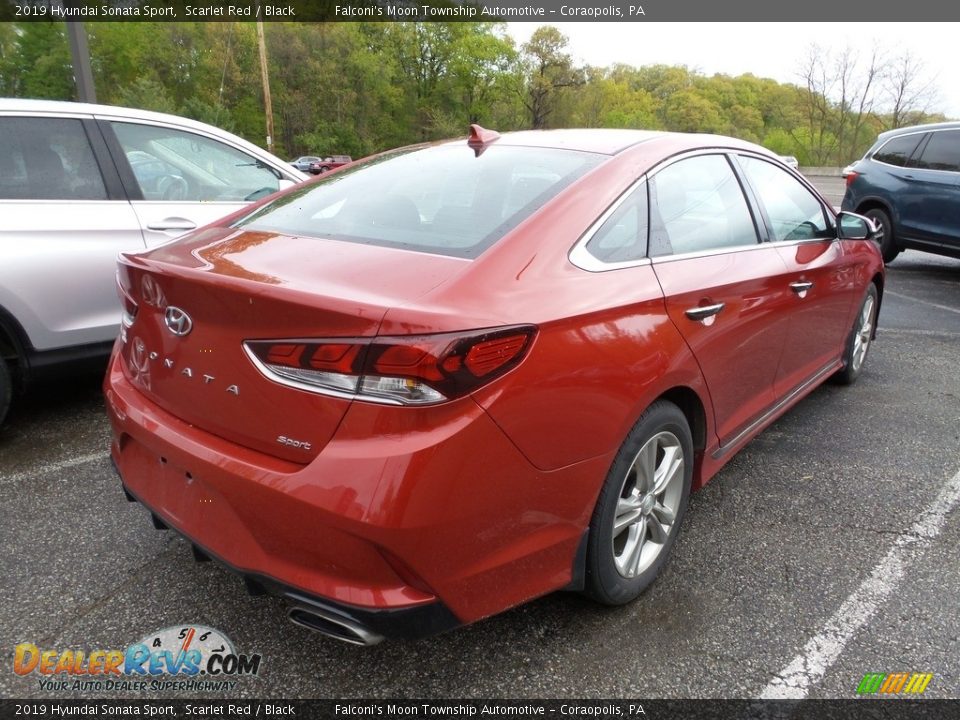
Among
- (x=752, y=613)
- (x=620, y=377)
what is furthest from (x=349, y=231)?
(x=752, y=613)

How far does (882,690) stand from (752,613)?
0.41m

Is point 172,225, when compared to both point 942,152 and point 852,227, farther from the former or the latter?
point 942,152

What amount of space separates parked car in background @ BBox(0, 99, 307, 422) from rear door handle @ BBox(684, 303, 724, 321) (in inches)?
113

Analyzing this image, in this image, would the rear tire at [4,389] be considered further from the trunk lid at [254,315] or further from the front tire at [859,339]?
the front tire at [859,339]

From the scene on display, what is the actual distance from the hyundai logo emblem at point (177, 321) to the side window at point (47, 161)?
217 cm

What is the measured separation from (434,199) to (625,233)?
64 centimetres

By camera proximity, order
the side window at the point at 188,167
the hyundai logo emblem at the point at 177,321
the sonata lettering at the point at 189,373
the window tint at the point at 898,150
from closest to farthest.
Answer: the sonata lettering at the point at 189,373 → the hyundai logo emblem at the point at 177,321 → the side window at the point at 188,167 → the window tint at the point at 898,150

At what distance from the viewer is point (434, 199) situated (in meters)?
2.32

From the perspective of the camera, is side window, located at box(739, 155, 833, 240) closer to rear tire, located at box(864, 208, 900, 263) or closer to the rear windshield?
the rear windshield

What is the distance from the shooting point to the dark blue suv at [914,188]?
303 inches

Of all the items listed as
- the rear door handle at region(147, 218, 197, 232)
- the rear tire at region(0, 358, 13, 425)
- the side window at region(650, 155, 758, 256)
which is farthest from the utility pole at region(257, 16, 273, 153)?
the side window at region(650, 155, 758, 256)

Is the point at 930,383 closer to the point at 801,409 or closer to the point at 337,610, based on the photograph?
the point at 801,409

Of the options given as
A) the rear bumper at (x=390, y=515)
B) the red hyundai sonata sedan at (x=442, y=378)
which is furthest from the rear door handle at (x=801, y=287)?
the rear bumper at (x=390, y=515)

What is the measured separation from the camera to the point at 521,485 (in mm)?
1751
